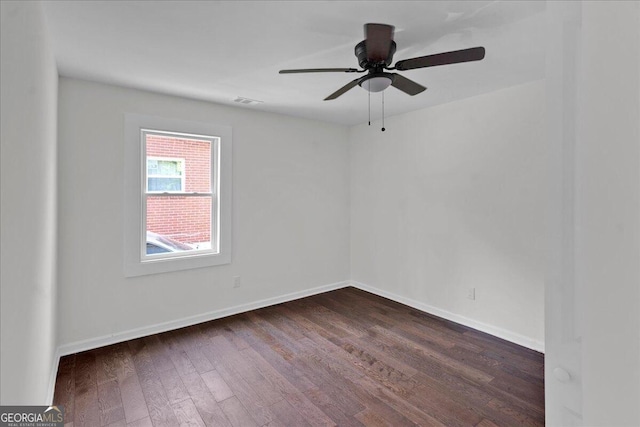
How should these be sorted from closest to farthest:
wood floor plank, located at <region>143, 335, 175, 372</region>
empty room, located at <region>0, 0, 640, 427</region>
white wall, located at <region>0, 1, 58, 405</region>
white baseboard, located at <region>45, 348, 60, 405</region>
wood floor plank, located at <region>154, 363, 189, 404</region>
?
empty room, located at <region>0, 0, 640, 427</region> → white wall, located at <region>0, 1, 58, 405</region> → white baseboard, located at <region>45, 348, 60, 405</region> → wood floor plank, located at <region>154, 363, 189, 404</region> → wood floor plank, located at <region>143, 335, 175, 372</region>

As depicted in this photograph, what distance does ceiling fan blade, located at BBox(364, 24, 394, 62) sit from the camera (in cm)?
189

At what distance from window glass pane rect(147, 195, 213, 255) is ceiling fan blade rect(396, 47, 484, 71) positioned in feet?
8.70

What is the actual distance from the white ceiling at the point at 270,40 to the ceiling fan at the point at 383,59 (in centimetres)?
8

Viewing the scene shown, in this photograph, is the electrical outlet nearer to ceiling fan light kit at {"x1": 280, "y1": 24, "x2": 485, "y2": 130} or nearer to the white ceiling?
the white ceiling

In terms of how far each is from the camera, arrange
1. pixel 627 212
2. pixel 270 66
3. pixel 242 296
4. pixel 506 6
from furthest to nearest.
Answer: pixel 242 296 < pixel 270 66 < pixel 506 6 < pixel 627 212

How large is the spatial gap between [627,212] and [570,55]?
9.7 inches

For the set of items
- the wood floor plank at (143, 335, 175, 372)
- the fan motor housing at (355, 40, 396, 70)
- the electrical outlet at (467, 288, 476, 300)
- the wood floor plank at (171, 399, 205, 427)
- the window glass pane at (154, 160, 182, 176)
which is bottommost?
the wood floor plank at (171, 399, 205, 427)

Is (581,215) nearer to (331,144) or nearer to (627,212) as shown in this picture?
(627,212)

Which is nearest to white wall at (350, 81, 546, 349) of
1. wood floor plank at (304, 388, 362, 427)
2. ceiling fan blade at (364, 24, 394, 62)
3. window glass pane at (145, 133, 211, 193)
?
ceiling fan blade at (364, 24, 394, 62)

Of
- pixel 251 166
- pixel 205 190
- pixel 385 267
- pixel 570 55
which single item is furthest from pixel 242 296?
pixel 570 55

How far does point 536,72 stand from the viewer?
8.82ft

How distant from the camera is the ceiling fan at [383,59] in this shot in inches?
71.2

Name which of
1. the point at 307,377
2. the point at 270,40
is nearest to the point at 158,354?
the point at 307,377

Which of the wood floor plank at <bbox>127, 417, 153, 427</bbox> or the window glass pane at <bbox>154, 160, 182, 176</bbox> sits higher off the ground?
the window glass pane at <bbox>154, 160, 182, 176</bbox>
